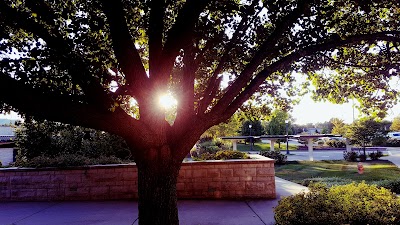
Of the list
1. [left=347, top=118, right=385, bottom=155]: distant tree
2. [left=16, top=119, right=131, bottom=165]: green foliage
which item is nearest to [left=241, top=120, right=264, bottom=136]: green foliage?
[left=347, top=118, right=385, bottom=155]: distant tree

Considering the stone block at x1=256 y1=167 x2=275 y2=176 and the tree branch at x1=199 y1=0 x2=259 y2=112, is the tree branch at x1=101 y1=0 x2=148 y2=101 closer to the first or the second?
the tree branch at x1=199 y1=0 x2=259 y2=112

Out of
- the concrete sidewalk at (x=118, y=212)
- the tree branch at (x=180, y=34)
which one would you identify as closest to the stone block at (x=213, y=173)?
the concrete sidewalk at (x=118, y=212)

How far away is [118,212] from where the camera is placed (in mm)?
7047

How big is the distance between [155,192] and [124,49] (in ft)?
6.36

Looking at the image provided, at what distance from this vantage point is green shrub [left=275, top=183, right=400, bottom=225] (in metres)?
4.48

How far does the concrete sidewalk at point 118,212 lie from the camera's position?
20.5ft

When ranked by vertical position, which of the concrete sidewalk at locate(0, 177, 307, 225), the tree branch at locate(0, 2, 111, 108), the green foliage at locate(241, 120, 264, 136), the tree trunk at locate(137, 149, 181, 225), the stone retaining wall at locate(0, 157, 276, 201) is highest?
the tree branch at locate(0, 2, 111, 108)

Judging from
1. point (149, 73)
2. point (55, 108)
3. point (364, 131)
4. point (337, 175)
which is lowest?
point (337, 175)

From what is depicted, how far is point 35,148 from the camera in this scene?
1298cm

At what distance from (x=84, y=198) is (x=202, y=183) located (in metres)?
3.28

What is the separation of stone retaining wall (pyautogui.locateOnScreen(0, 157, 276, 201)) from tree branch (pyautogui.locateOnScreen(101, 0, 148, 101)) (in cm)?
461

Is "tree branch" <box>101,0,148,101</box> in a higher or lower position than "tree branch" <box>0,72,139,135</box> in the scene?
higher

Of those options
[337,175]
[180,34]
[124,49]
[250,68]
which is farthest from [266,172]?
[337,175]

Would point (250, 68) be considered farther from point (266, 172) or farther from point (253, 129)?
point (253, 129)
